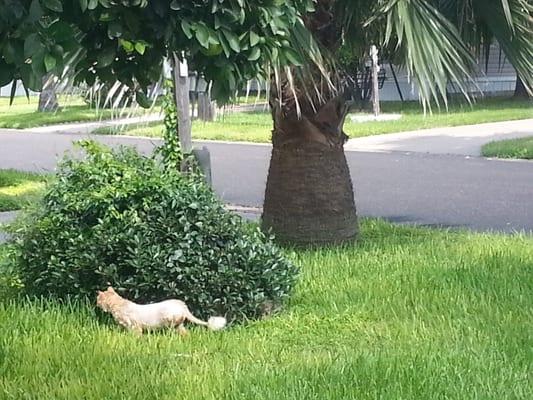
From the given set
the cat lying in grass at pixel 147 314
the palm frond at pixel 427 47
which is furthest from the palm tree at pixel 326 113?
the cat lying in grass at pixel 147 314

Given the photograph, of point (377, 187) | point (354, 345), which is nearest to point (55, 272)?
point (354, 345)

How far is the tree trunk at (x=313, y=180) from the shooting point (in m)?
7.44

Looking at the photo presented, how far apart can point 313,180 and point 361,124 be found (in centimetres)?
1520

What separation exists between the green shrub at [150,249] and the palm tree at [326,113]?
120 cm

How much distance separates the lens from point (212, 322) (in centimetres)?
517

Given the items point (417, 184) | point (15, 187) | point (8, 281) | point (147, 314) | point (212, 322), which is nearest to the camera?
point (147, 314)

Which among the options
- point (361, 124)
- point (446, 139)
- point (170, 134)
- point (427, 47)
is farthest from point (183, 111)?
point (361, 124)

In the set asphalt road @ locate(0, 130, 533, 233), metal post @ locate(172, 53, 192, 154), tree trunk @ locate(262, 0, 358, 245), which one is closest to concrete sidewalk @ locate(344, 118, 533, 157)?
asphalt road @ locate(0, 130, 533, 233)

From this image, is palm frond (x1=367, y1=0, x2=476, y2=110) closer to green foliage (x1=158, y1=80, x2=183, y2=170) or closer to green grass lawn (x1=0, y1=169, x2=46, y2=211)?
green foliage (x1=158, y1=80, x2=183, y2=170)

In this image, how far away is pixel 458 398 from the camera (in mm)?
3846

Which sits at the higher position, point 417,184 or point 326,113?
point 326,113

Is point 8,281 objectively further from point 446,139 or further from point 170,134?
point 446,139

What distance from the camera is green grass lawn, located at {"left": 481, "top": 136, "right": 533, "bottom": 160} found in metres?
16.0

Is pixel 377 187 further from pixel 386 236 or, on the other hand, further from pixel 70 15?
pixel 70 15
